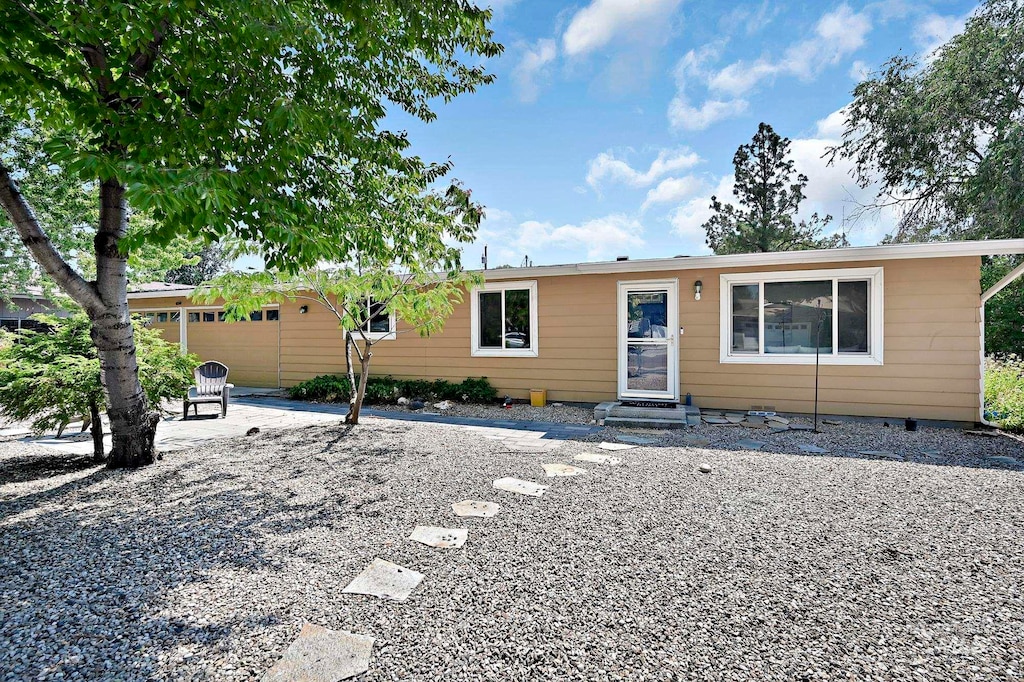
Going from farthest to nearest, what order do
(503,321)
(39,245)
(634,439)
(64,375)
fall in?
(503,321) → (634,439) → (64,375) → (39,245)

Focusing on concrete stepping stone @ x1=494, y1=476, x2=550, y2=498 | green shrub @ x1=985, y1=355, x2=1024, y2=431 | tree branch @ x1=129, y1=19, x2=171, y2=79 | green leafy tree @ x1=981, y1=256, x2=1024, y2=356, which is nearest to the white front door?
green shrub @ x1=985, y1=355, x2=1024, y2=431

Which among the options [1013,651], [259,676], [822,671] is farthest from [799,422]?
[259,676]

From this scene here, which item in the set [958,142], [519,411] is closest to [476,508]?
[519,411]

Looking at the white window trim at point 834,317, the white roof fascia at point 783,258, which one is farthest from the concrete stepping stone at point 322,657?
the white window trim at point 834,317

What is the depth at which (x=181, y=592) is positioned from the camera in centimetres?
220

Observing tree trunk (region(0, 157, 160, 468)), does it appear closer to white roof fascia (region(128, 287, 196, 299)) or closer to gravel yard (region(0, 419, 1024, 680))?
gravel yard (region(0, 419, 1024, 680))

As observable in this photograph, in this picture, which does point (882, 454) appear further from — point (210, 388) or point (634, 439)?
point (210, 388)

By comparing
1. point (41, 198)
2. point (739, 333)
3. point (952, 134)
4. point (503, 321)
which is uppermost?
point (952, 134)

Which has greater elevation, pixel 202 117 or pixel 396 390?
pixel 202 117

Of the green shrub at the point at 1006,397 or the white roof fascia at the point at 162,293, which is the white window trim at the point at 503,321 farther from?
the white roof fascia at the point at 162,293

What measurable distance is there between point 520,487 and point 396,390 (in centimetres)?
538

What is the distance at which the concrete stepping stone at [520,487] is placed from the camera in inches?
145

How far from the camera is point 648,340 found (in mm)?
7609

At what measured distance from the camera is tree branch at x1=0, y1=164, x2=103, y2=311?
11.2 ft
